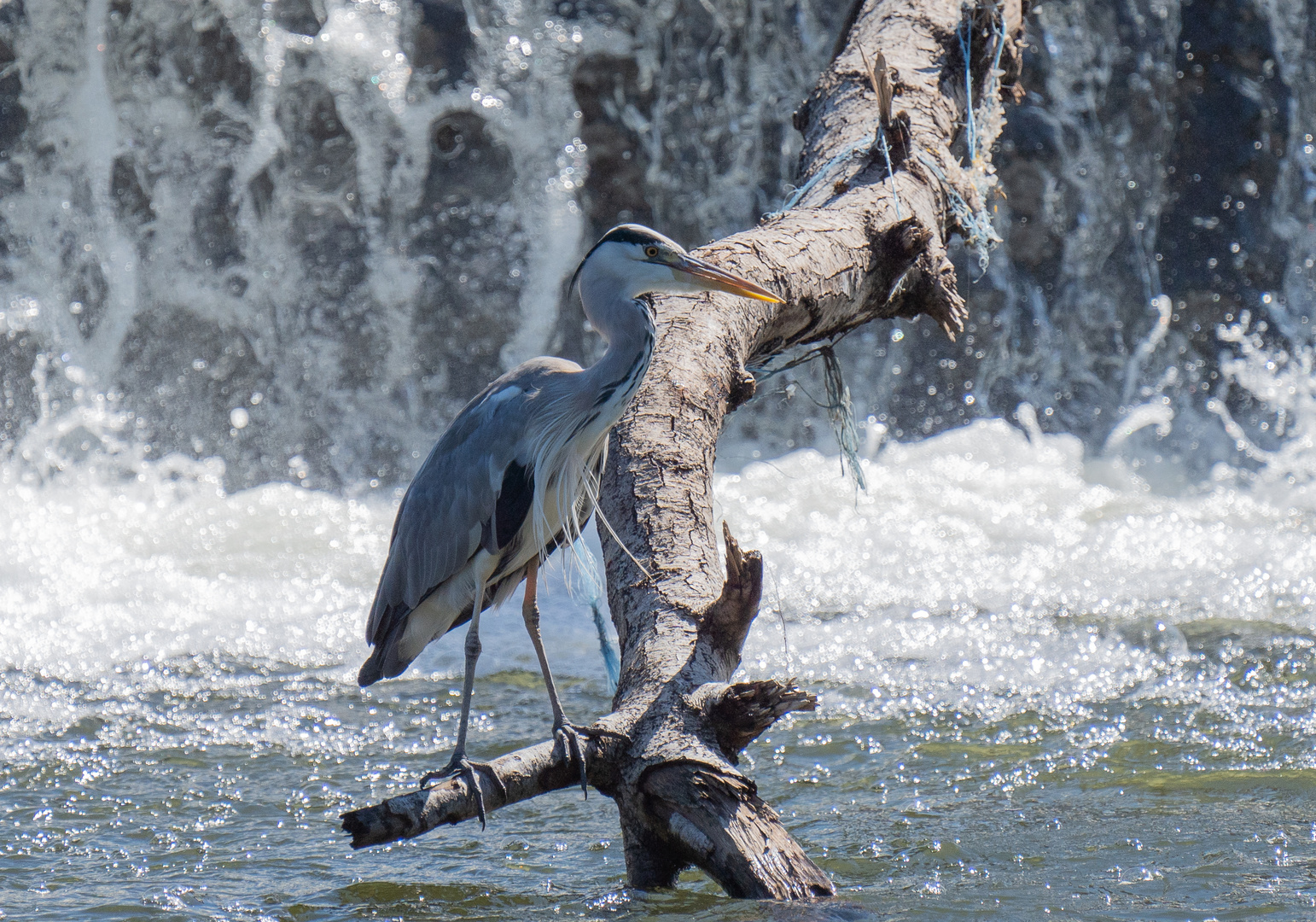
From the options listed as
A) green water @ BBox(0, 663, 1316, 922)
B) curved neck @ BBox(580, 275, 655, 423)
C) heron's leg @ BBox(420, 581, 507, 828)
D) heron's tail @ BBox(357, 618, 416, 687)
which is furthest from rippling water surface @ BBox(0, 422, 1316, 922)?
curved neck @ BBox(580, 275, 655, 423)

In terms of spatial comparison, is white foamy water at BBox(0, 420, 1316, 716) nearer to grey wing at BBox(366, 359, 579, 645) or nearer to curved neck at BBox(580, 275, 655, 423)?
grey wing at BBox(366, 359, 579, 645)

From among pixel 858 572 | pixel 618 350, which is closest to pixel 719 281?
pixel 618 350

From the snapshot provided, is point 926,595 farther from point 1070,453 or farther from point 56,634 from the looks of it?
point 56,634

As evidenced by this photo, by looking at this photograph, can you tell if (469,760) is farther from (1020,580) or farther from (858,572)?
(1020,580)

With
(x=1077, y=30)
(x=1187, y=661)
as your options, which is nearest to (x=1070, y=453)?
(x=1077, y=30)

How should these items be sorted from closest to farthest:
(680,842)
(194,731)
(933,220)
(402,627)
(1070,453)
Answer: (680,842)
(402,627)
(933,220)
(194,731)
(1070,453)

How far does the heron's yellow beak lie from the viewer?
2.91 m

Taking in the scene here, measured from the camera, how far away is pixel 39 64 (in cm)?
827

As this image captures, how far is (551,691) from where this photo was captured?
3.15m

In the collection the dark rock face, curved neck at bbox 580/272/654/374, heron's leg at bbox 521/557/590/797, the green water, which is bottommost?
the green water

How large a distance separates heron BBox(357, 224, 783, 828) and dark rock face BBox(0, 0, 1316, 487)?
5.21 m

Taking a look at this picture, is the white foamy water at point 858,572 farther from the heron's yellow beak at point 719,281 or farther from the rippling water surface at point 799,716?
the heron's yellow beak at point 719,281

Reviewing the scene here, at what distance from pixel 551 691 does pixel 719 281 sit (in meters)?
1.06

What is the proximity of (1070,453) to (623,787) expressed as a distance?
24.7ft
